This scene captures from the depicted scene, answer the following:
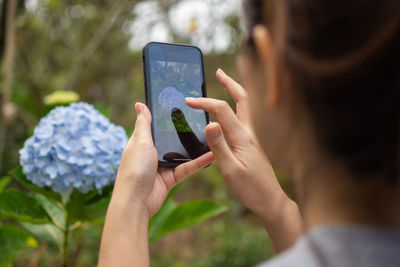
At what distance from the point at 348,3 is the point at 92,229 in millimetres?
4258

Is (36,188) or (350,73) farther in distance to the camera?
(36,188)

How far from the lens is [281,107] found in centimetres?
55

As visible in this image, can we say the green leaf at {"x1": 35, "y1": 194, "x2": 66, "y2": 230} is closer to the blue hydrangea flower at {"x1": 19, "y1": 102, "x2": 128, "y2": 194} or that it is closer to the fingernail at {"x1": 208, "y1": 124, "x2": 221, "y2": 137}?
the blue hydrangea flower at {"x1": 19, "y1": 102, "x2": 128, "y2": 194}

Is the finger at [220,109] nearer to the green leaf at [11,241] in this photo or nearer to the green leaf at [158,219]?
the green leaf at [158,219]

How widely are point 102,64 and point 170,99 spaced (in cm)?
423

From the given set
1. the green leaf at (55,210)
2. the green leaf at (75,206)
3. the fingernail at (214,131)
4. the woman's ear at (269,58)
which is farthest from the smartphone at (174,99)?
the woman's ear at (269,58)

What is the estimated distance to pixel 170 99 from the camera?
1.11 metres

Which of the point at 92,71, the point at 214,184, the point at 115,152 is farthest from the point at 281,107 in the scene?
the point at 214,184

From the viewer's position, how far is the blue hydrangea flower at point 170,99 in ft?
3.61

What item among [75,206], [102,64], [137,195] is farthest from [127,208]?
[102,64]

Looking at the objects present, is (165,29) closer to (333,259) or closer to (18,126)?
(18,126)

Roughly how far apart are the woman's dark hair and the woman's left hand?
0.53m

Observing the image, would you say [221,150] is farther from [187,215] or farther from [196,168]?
[187,215]

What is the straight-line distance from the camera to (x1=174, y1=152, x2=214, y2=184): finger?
110 centimetres
